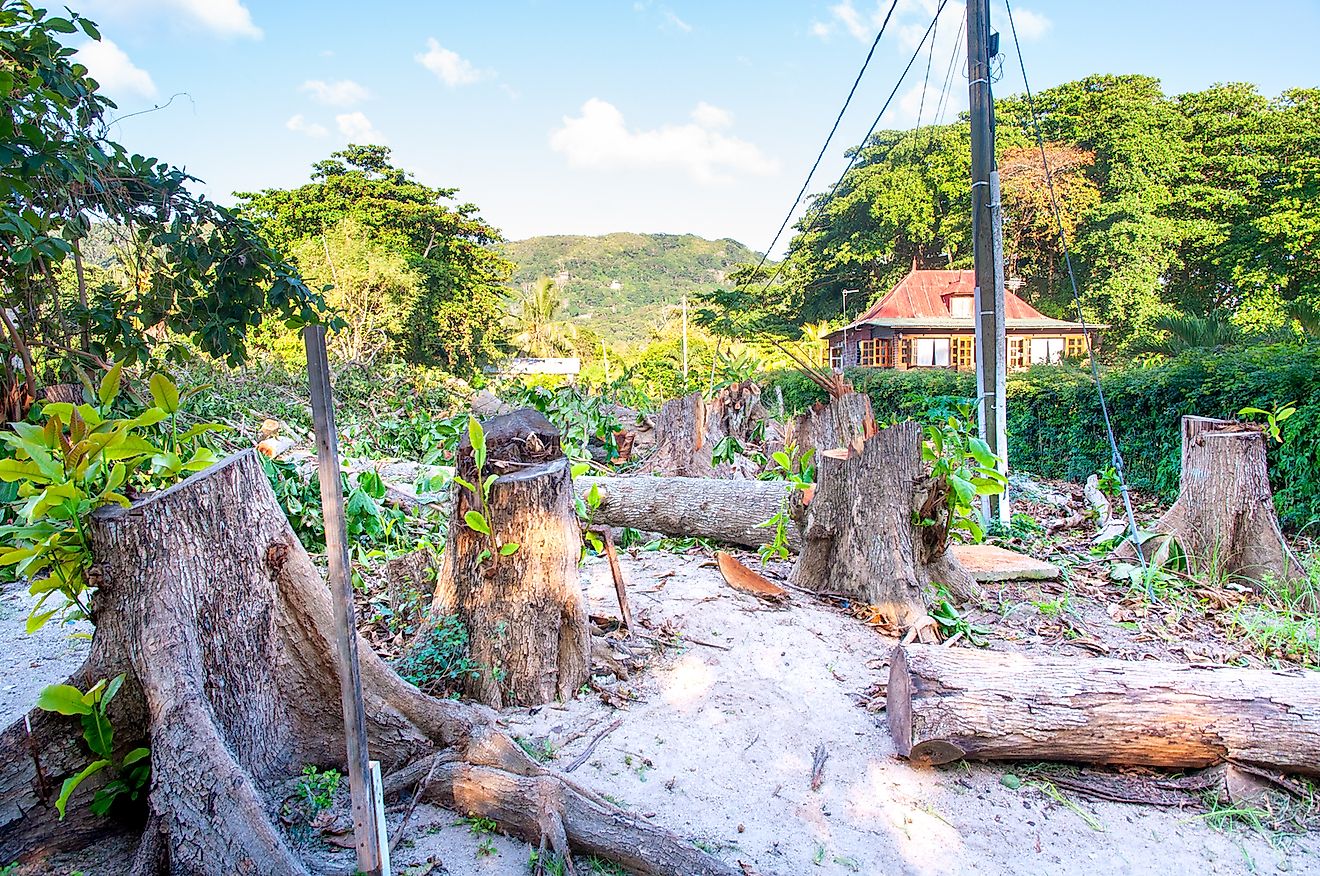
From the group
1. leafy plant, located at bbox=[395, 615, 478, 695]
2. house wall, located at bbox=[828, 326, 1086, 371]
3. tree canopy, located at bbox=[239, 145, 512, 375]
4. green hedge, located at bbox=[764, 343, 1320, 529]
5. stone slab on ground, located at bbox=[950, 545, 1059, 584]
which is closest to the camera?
leafy plant, located at bbox=[395, 615, 478, 695]

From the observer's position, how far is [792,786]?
2.57 meters

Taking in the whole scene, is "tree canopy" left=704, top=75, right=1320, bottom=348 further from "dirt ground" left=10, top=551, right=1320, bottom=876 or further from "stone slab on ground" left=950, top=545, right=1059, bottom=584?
"dirt ground" left=10, top=551, right=1320, bottom=876

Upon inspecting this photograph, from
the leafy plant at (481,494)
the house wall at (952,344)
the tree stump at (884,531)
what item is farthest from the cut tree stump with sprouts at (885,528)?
the house wall at (952,344)

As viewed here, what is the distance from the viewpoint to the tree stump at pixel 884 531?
408 cm

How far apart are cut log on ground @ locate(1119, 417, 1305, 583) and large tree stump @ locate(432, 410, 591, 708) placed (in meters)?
4.02

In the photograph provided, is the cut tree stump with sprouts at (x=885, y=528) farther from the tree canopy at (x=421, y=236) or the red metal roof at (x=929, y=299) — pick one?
the tree canopy at (x=421, y=236)

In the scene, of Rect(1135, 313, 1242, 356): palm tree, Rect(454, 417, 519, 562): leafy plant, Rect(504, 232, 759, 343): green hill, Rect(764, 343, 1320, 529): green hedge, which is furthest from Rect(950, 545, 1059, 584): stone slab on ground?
Rect(504, 232, 759, 343): green hill

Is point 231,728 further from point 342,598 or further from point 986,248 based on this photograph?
point 986,248

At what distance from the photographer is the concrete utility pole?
579 cm

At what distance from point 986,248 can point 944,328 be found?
2063cm

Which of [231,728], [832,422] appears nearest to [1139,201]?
[832,422]

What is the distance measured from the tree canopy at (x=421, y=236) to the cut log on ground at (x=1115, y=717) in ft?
86.7

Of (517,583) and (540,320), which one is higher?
(540,320)

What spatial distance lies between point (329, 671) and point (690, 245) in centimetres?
9089
